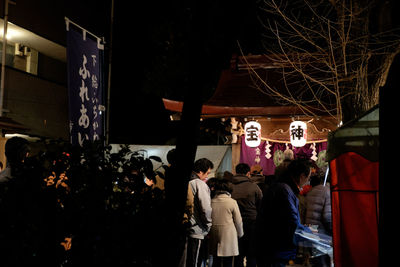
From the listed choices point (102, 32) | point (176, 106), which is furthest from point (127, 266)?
point (102, 32)

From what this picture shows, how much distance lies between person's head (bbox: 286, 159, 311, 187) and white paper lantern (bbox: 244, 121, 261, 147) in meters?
7.93

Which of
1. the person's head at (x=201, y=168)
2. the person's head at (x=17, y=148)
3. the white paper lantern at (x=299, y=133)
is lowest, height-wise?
the person's head at (x=201, y=168)

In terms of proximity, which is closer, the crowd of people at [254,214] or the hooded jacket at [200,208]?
the crowd of people at [254,214]

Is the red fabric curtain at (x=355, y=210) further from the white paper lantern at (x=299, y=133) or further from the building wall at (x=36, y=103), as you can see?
the building wall at (x=36, y=103)

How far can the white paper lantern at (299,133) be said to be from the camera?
1377 centimetres

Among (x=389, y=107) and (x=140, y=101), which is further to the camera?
(x=140, y=101)

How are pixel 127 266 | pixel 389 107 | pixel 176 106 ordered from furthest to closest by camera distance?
pixel 176 106 < pixel 127 266 < pixel 389 107

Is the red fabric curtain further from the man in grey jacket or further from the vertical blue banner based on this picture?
the vertical blue banner

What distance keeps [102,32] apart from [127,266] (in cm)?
2246

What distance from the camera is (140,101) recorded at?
27.6 m

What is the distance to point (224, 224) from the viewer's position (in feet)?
29.3

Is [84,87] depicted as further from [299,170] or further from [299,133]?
[299,133]

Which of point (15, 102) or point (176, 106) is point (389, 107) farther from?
point (15, 102)

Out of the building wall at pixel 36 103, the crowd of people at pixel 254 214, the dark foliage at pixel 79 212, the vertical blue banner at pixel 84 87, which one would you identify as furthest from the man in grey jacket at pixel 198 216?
the building wall at pixel 36 103
